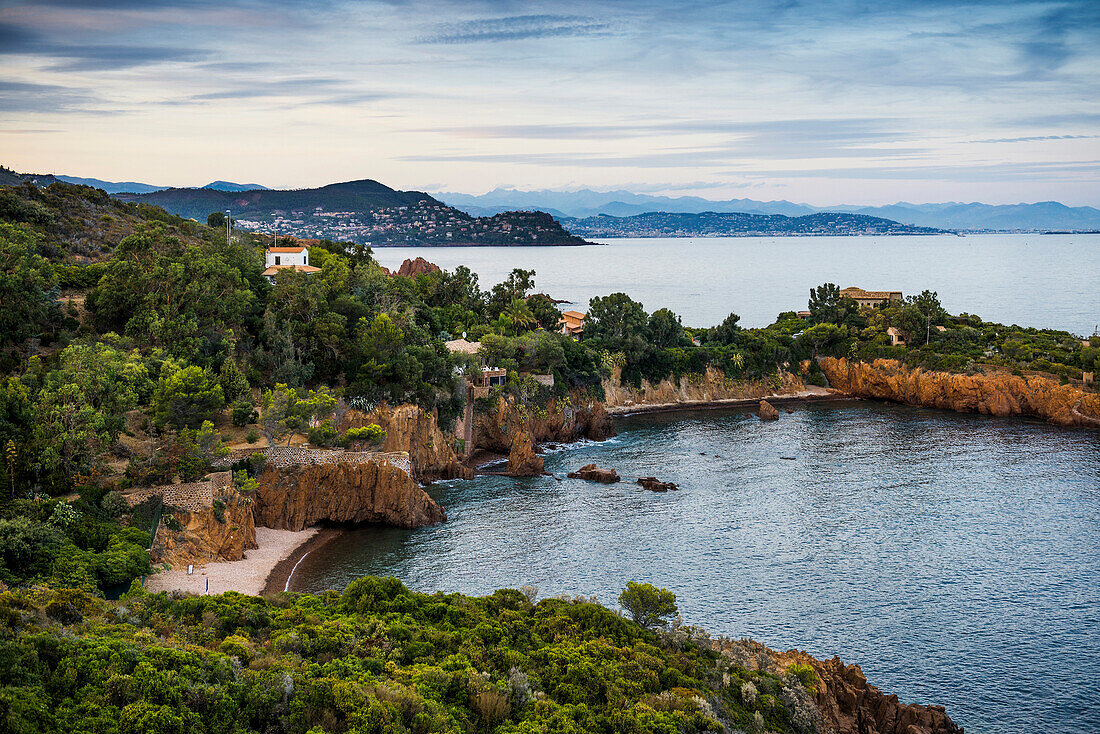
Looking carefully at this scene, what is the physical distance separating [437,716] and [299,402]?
2653 centimetres

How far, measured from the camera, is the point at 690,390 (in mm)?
76625

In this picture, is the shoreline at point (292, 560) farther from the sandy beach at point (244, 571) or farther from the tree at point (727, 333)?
the tree at point (727, 333)

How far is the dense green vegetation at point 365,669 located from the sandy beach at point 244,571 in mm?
4614

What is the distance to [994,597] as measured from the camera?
33344 mm

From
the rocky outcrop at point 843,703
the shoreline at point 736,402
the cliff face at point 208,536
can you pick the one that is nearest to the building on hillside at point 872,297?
the shoreline at point 736,402

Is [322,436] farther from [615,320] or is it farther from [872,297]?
[872,297]

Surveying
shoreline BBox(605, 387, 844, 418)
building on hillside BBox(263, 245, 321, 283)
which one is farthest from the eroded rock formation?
building on hillside BBox(263, 245, 321, 283)

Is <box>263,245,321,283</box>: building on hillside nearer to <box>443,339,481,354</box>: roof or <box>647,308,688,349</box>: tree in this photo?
<box>443,339,481,354</box>: roof

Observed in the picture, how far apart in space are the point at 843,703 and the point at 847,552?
14.7 metres

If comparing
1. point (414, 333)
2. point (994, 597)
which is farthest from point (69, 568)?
point (994, 597)

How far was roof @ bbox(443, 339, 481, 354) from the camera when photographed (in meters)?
61.9

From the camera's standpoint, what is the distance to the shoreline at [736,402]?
7250cm

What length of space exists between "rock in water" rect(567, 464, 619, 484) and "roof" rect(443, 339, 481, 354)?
14757 millimetres

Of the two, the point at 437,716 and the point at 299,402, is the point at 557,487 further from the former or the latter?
the point at 437,716
